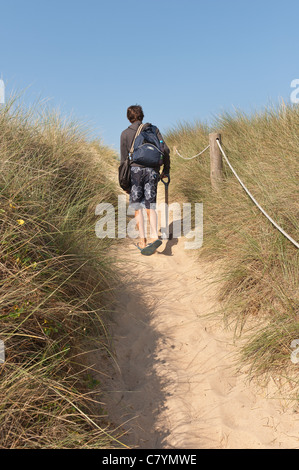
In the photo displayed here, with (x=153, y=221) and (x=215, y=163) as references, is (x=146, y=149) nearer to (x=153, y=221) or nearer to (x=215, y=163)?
(x=153, y=221)

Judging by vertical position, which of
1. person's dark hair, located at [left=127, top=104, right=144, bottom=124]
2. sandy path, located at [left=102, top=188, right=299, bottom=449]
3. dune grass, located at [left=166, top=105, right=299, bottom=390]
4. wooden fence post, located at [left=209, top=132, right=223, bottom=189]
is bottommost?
sandy path, located at [left=102, top=188, right=299, bottom=449]

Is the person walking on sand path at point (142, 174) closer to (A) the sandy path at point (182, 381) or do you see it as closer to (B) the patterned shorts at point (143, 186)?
(B) the patterned shorts at point (143, 186)

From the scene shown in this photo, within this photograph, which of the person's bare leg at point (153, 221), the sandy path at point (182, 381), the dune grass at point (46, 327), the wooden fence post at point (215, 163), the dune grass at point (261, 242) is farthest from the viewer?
the wooden fence post at point (215, 163)

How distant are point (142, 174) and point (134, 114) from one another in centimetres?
83

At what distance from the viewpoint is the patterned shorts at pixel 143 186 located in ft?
18.2

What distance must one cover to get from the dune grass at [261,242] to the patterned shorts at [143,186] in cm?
83

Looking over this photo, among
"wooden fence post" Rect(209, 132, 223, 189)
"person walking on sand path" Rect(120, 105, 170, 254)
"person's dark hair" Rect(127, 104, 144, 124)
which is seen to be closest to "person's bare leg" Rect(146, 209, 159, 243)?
"person walking on sand path" Rect(120, 105, 170, 254)

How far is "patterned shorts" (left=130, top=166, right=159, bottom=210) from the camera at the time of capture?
218 inches

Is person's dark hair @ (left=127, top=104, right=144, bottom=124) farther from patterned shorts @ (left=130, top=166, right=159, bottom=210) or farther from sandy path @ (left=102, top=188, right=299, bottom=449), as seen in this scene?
sandy path @ (left=102, top=188, right=299, bottom=449)

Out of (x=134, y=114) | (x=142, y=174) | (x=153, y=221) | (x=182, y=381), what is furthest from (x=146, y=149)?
(x=182, y=381)

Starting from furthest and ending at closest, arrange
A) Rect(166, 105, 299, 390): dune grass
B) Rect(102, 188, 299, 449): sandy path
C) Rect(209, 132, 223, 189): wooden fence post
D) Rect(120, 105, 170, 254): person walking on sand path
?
Rect(209, 132, 223, 189): wooden fence post
Rect(120, 105, 170, 254): person walking on sand path
Rect(166, 105, 299, 390): dune grass
Rect(102, 188, 299, 449): sandy path

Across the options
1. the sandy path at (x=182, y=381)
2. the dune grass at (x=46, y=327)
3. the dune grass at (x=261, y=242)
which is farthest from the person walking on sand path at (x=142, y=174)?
the dune grass at (x=46, y=327)
